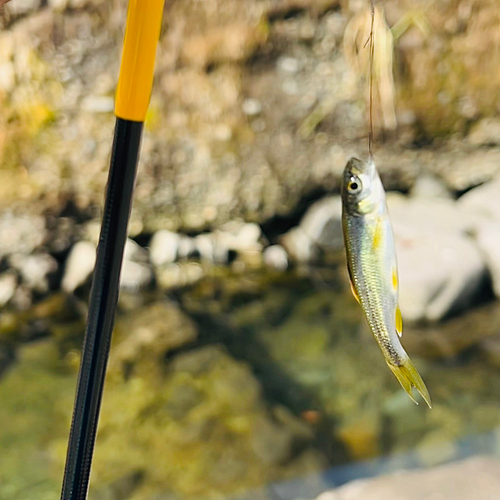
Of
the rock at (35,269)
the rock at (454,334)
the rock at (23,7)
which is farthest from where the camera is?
the rock at (23,7)

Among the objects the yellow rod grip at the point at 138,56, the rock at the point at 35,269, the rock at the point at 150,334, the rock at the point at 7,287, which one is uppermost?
the yellow rod grip at the point at 138,56

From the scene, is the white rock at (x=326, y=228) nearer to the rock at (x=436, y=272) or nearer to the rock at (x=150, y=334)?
the rock at (x=436, y=272)

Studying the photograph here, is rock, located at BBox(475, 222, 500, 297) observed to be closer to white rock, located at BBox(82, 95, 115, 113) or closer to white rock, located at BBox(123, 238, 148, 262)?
white rock, located at BBox(123, 238, 148, 262)

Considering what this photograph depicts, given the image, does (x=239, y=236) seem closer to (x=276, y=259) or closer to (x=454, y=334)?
(x=276, y=259)

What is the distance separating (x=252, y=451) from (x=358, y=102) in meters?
3.14

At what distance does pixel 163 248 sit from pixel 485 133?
2.96 metres

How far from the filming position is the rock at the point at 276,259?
15.0 feet

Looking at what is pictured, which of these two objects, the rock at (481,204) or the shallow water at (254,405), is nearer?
the shallow water at (254,405)

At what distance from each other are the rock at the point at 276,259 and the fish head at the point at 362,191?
3397 mm

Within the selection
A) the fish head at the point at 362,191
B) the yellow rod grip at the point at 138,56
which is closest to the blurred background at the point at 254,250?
the fish head at the point at 362,191

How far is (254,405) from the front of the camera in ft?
10.4

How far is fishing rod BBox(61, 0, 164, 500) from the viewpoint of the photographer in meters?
0.93

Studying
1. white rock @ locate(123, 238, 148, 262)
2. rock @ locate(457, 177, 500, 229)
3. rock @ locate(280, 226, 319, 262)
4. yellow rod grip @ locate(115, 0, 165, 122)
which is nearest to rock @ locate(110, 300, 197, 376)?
white rock @ locate(123, 238, 148, 262)

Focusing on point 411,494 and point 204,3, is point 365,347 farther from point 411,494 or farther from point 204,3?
point 204,3
